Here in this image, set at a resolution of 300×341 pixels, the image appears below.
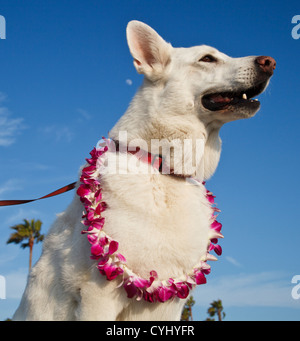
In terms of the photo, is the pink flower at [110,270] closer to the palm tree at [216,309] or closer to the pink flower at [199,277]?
the pink flower at [199,277]

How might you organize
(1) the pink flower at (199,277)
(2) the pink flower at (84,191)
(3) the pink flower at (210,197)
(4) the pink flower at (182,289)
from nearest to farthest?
(4) the pink flower at (182,289) → (2) the pink flower at (84,191) → (1) the pink flower at (199,277) → (3) the pink flower at (210,197)

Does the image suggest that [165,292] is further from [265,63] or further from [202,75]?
[265,63]

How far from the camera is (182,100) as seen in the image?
5.10 metres

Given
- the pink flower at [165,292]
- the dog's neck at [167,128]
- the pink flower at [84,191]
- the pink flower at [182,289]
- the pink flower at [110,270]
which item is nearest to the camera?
the pink flower at [110,270]

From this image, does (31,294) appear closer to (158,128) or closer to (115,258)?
(115,258)

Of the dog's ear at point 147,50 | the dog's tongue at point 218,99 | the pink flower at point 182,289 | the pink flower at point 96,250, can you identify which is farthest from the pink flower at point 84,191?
the dog's tongue at point 218,99

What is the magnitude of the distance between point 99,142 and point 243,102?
2.02 metres

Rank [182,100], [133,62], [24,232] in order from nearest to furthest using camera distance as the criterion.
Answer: [182,100] → [133,62] → [24,232]

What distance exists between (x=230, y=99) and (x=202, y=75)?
51 cm

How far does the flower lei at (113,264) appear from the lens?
4.25 meters

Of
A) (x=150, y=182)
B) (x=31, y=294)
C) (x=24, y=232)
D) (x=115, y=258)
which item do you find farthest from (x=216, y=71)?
(x=24, y=232)

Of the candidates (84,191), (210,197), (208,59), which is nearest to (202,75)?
(208,59)

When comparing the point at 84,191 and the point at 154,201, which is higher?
the point at 84,191

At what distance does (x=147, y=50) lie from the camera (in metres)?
5.54
